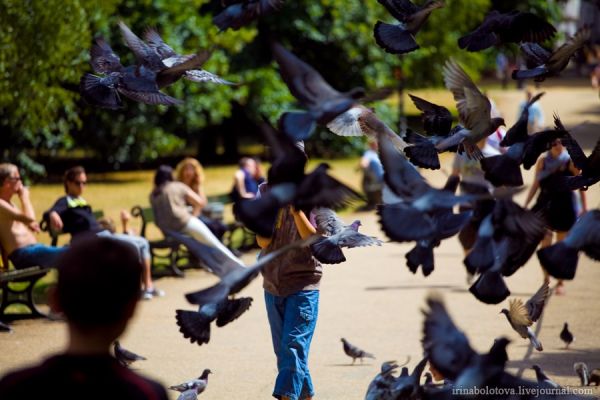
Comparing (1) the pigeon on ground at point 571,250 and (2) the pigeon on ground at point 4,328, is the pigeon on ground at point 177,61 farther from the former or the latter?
(2) the pigeon on ground at point 4,328

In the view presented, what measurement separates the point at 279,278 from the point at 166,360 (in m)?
2.75

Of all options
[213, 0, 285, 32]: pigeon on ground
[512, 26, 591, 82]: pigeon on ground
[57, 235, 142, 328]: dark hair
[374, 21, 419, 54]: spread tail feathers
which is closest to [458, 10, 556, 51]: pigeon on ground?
[512, 26, 591, 82]: pigeon on ground

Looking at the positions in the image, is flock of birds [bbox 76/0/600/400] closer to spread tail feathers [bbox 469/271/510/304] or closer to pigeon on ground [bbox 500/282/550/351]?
spread tail feathers [bbox 469/271/510/304]

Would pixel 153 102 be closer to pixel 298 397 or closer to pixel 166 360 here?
pixel 298 397

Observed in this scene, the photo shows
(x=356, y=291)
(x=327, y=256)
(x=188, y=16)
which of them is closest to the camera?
(x=327, y=256)

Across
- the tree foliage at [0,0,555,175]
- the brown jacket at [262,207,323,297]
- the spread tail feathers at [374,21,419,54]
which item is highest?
the spread tail feathers at [374,21,419,54]

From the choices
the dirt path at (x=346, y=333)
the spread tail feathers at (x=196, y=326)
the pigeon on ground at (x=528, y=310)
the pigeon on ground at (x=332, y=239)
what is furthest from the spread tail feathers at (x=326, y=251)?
the dirt path at (x=346, y=333)

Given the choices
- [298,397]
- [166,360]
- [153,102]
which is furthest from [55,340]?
[153,102]

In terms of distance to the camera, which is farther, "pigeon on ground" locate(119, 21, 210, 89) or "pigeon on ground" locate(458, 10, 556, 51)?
"pigeon on ground" locate(458, 10, 556, 51)

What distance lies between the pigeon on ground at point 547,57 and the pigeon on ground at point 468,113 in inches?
14.7

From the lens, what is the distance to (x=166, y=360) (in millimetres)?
8492

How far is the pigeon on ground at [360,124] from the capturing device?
5406 millimetres

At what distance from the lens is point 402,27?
509 centimetres

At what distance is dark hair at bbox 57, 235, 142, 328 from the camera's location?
2.74 meters
